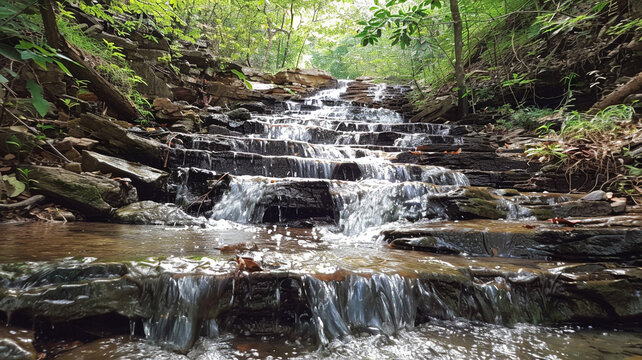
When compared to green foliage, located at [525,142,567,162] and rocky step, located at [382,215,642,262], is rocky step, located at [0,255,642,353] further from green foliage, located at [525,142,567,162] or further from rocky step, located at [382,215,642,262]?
green foliage, located at [525,142,567,162]

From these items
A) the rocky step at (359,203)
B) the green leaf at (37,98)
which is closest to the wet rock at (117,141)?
the rocky step at (359,203)

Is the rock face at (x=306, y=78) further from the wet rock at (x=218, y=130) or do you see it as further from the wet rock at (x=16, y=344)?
the wet rock at (x=16, y=344)

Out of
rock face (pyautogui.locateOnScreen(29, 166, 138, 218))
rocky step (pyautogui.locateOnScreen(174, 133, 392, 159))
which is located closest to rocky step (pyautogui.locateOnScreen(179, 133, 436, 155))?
rocky step (pyautogui.locateOnScreen(174, 133, 392, 159))

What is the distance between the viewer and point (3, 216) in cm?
336

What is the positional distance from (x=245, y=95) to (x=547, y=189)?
10.2 m

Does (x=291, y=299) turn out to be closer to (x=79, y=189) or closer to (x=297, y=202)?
(x=297, y=202)

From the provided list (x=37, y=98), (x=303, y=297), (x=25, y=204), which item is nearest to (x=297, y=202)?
(x=303, y=297)

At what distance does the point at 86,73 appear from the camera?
5086mm

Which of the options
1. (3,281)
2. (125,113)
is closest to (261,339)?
(3,281)

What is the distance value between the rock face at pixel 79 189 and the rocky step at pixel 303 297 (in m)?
2.25

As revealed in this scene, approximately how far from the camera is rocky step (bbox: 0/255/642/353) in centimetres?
175

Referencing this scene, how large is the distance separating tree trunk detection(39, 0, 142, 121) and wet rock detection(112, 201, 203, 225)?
1850mm

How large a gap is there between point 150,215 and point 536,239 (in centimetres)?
460

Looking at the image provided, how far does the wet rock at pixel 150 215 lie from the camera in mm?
3883
